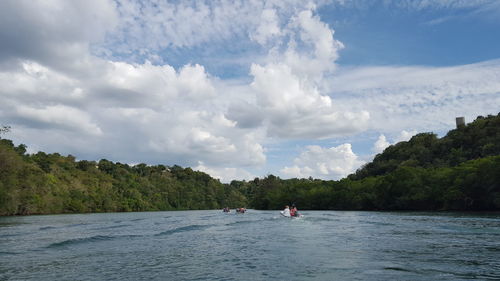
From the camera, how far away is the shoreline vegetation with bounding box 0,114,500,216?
8050 centimetres

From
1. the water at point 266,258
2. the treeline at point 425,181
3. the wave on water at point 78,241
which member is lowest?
the water at point 266,258

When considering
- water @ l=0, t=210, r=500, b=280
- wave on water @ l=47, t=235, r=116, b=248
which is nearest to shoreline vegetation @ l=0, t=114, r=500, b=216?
water @ l=0, t=210, r=500, b=280

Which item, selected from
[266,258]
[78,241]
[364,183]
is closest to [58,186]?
[364,183]

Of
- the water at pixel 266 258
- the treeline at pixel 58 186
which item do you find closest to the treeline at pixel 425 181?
the water at pixel 266 258

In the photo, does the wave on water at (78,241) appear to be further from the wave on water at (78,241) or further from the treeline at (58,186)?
the treeline at (58,186)

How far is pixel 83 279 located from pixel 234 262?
8.24 metres

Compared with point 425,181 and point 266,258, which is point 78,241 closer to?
point 266,258

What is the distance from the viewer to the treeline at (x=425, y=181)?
76.6 metres

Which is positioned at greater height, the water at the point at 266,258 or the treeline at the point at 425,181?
the treeline at the point at 425,181

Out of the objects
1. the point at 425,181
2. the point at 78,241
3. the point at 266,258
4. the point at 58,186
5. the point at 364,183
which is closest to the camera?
the point at 266,258

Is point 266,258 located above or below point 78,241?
below

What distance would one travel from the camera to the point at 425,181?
92.8 meters

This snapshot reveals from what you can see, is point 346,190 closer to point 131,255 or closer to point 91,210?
point 91,210

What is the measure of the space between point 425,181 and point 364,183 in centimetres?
2953
